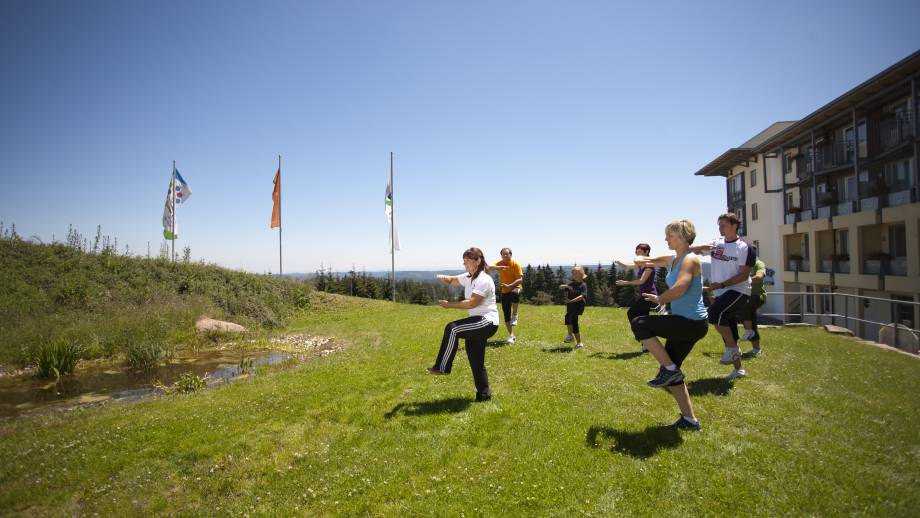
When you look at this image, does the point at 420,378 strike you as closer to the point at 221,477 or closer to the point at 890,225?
the point at 221,477

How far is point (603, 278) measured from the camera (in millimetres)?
87375

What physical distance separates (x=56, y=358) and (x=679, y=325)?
12.0 m

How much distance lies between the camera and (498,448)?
4504 millimetres

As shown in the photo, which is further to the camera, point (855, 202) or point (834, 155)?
point (834, 155)

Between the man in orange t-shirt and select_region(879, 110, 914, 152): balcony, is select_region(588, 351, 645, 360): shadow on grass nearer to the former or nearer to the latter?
the man in orange t-shirt

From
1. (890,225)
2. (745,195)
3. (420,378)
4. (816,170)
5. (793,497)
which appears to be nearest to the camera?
(793,497)

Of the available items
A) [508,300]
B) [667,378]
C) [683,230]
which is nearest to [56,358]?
[508,300]

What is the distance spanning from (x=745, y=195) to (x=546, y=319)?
36.0 m

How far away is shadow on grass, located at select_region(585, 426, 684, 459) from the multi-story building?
17333 millimetres

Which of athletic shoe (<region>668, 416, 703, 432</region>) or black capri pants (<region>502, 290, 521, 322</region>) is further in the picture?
black capri pants (<region>502, 290, 521, 322</region>)

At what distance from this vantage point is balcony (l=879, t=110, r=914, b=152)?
808 inches

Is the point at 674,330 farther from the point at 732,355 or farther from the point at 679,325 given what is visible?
the point at 732,355

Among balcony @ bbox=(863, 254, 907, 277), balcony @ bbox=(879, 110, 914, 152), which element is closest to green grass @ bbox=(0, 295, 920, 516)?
balcony @ bbox=(863, 254, 907, 277)

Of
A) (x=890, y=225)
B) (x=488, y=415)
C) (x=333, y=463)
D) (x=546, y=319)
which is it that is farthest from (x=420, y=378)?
(x=890, y=225)
